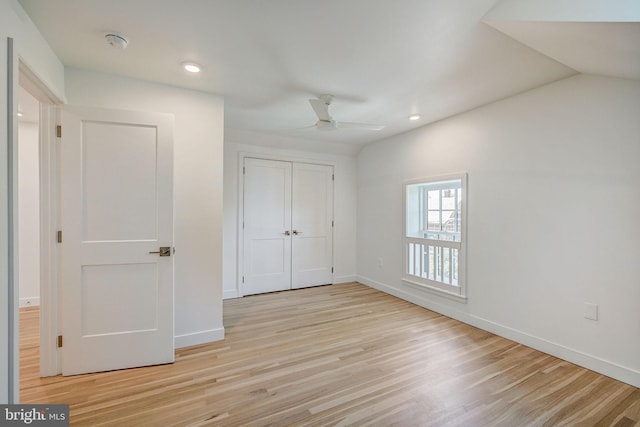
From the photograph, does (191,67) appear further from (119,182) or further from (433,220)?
(433,220)

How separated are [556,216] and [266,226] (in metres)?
3.56

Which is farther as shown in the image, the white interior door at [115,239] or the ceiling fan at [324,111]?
the ceiling fan at [324,111]

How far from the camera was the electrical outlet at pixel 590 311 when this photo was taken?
2215 mm

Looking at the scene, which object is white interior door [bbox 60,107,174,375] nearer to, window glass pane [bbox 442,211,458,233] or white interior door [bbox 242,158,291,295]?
white interior door [bbox 242,158,291,295]

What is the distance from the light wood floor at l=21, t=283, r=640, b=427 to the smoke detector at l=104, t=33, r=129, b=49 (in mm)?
2387

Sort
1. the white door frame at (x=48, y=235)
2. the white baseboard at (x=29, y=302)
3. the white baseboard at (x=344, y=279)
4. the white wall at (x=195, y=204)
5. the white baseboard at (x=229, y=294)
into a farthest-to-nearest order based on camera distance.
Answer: the white baseboard at (x=344, y=279) → the white baseboard at (x=229, y=294) → the white baseboard at (x=29, y=302) → the white wall at (x=195, y=204) → the white door frame at (x=48, y=235)

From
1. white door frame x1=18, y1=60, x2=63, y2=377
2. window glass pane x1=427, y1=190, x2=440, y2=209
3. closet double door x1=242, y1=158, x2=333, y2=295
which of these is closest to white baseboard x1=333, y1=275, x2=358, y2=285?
closet double door x1=242, y1=158, x2=333, y2=295

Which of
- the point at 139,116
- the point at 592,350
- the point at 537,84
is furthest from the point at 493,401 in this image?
the point at 139,116

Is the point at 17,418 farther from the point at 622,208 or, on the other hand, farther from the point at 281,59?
the point at 622,208

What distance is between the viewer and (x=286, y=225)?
455cm

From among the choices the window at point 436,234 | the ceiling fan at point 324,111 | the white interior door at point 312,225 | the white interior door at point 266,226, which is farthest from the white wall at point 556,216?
the white interior door at point 266,226

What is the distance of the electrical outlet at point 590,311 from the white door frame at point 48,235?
4225 millimetres

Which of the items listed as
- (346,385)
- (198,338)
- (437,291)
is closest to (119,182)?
(198,338)

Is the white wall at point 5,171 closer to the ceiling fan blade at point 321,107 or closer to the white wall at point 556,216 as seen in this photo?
the ceiling fan blade at point 321,107
